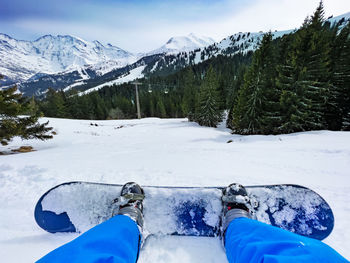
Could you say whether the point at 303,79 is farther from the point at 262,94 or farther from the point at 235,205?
the point at 235,205

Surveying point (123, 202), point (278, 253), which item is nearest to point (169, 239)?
point (123, 202)

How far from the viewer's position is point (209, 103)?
67.8 ft

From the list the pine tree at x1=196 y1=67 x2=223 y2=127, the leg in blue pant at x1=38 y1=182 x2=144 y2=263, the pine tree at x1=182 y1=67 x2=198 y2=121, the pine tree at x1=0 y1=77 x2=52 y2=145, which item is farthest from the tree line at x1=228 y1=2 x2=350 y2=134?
the pine tree at x1=0 y1=77 x2=52 y2=145

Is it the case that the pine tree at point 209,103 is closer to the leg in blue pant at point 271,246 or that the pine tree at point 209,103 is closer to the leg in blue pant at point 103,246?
the leg in blue pant at point 271,246

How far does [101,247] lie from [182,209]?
143 cm

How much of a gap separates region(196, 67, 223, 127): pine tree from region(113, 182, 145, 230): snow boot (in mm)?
19542

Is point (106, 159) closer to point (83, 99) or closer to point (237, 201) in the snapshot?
point (237, 201)

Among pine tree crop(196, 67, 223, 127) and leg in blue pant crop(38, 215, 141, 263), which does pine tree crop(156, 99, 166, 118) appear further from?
leg in blue pant crop(38, 215, 141, 263)

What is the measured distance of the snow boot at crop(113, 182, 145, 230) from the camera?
6.33 feet

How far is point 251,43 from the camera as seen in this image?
11406 centimetres

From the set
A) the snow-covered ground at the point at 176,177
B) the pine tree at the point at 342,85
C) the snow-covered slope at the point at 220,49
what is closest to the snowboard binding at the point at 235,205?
the snow-covered ground at the point at 176,177

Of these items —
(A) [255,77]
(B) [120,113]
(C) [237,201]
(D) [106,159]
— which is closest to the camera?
(C) [237,201]

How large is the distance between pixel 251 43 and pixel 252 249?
142461mm

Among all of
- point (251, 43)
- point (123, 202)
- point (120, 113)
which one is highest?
point (251, 43)
